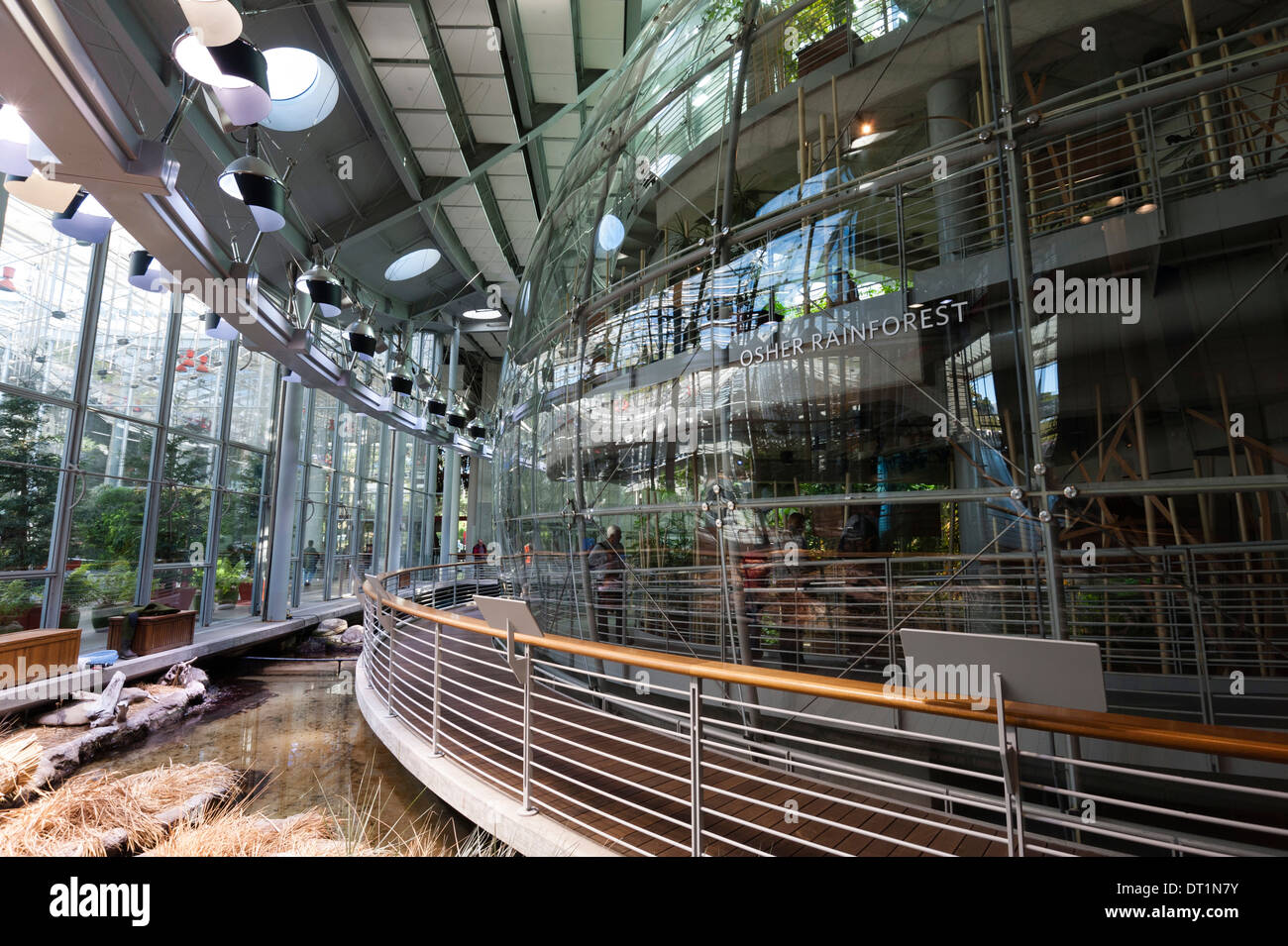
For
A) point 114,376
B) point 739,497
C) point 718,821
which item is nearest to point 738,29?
point 739,497

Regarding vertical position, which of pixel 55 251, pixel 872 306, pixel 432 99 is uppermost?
pixel 432 99

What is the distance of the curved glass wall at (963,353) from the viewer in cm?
308

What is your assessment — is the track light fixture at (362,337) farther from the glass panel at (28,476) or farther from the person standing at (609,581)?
the person standing at (609,581)

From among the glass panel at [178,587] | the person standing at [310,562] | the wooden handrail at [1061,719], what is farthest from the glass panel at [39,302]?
the wooden handrail at [1061,719]

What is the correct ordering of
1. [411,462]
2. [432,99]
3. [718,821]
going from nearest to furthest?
[718,821] < [432,99] < [411,462]

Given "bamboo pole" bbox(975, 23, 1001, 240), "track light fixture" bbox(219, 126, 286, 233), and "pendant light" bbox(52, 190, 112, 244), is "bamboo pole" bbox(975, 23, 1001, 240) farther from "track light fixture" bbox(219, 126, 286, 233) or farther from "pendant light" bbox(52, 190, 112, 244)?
"pendant light" bbox(52, 190, 112, 244)

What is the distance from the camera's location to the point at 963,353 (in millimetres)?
3465

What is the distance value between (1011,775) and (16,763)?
6.79 meters

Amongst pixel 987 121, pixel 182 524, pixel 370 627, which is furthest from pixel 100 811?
pixel 182 524

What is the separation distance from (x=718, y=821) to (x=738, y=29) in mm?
5587

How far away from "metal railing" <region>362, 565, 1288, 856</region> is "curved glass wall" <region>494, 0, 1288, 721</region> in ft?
1.72

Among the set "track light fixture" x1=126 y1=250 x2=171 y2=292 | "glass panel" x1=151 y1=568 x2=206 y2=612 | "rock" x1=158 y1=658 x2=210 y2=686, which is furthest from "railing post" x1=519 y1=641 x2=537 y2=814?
"glass panel" x1=151 y1=568 x2=206 y2=612

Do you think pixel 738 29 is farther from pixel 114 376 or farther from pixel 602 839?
pixel 114 376

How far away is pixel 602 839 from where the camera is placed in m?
3.17
